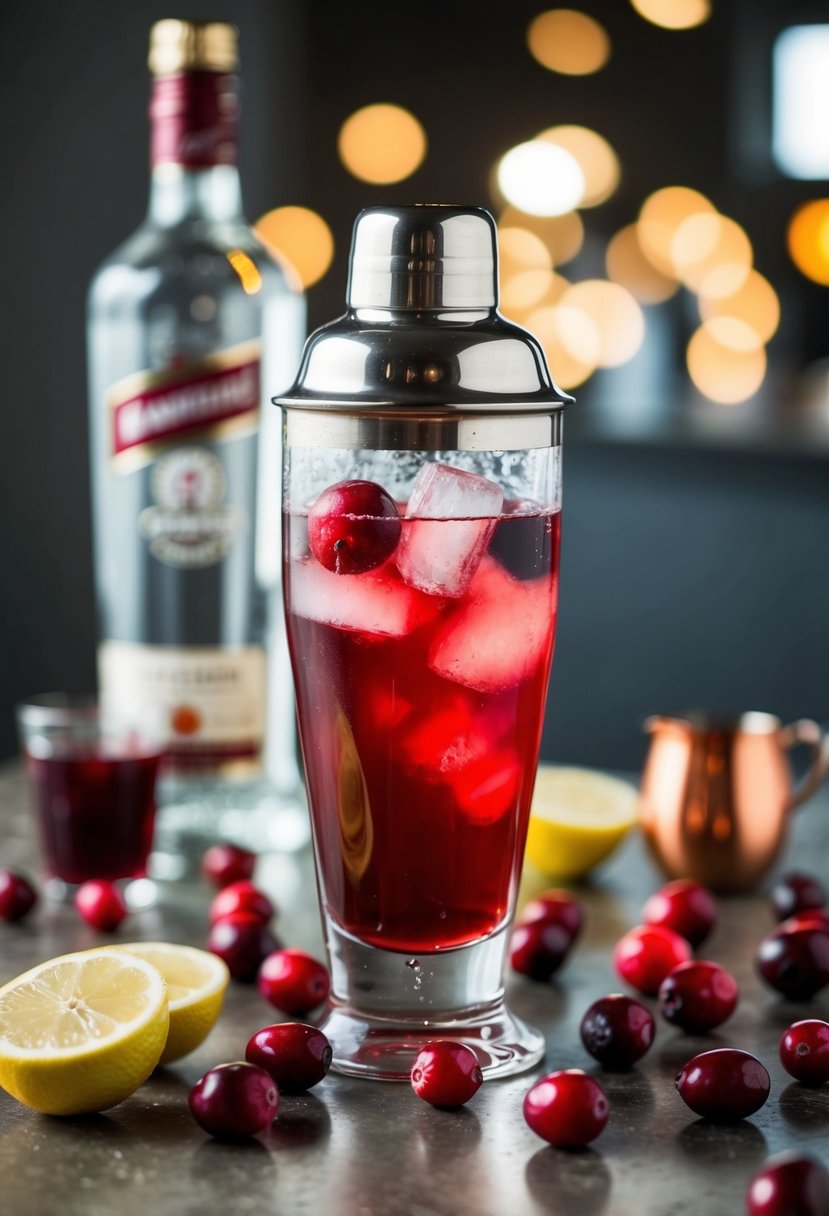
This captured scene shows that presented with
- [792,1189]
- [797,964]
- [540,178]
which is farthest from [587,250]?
[792,1189]

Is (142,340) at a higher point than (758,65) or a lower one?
lower

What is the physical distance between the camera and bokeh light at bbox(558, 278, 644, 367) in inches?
214

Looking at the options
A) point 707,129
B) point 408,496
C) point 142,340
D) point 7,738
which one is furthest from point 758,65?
point 408,496

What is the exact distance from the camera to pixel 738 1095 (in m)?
1.04

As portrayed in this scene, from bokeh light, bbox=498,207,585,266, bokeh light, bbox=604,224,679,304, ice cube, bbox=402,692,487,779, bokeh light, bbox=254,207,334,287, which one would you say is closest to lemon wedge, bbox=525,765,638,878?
ice cube, bbox=402,692,487,779

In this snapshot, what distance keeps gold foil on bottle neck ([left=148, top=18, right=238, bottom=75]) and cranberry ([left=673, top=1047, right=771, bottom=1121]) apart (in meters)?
1.14

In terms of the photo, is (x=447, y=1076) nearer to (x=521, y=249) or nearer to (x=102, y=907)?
(x=102, y=907)

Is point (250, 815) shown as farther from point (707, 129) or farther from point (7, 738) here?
point (707, 129)

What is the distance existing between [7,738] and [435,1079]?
2.63 meters

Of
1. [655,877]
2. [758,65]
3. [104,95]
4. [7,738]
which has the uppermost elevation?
[758,65]

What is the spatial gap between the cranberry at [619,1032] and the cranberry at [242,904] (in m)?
0.38

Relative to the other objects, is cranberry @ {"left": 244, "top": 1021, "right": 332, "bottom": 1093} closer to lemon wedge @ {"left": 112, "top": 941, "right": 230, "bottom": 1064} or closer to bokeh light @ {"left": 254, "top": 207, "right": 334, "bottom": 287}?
lemon wedge @ {"left": 112, "top": 941, "right": 230, "bottom": 1064}

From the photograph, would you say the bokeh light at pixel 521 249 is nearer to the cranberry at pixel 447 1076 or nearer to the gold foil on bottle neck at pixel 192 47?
the gold foil on bottle neck at pixel 192 47

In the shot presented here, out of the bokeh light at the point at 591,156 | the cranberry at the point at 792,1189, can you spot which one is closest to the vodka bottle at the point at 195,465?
the cranberry at the point at 792,1189
